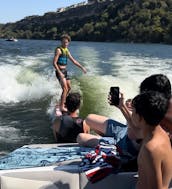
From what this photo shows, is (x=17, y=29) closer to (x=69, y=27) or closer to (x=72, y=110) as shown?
(x=69, y=27)

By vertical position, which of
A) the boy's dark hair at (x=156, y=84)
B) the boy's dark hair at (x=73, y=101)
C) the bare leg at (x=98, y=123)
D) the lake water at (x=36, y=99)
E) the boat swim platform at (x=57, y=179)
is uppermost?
the boy's dark hair at (x=156, y=84)

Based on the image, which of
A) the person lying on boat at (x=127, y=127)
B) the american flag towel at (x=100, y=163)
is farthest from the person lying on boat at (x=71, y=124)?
the american flag towel at (x=100, y=163)

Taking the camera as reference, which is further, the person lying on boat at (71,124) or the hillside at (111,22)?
the hillside at (111,22)

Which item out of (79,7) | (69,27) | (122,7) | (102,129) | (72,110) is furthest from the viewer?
(79,7)

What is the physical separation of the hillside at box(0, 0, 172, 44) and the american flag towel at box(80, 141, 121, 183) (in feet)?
228

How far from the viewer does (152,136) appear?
3.09m

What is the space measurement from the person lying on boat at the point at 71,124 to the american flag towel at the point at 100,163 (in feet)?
3.56

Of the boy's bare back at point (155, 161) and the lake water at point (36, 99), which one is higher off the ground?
the boy's bare back at point (155, 161)

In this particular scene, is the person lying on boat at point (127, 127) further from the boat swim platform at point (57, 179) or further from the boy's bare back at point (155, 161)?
the boy's bare back at point (155, 161)

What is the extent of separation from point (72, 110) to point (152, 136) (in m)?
2.13

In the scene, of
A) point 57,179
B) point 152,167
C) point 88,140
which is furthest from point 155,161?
point 88,140

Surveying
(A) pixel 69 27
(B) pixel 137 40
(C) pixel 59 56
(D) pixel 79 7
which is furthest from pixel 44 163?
(D) pixel 79 7

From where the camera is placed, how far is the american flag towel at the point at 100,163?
375cm

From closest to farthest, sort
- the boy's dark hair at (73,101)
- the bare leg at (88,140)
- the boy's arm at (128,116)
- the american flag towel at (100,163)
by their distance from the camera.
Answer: the american flag towel at (100,163), the boy's arm at (128,116), the bare leg at (88,140), the boy's dark hair at (73,101)
